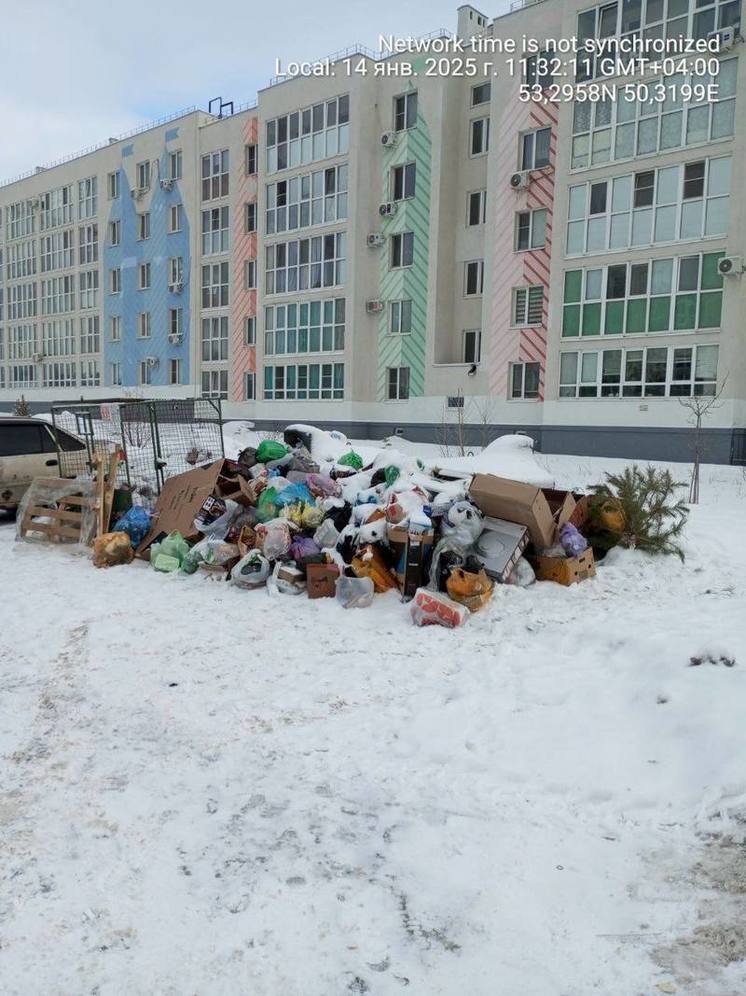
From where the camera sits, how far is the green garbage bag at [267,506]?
741 centimetres

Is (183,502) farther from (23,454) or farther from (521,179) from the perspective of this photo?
(521,179)

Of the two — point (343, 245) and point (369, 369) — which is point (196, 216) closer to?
point (343, 245)

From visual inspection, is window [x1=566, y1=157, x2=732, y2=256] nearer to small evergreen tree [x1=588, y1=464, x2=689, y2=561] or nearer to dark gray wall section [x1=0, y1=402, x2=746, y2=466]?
dark gray wall section [x1=0, y1=402, x2=746, y2=466]

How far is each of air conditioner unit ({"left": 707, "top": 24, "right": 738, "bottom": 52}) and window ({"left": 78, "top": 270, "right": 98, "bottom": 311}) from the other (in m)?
32.3

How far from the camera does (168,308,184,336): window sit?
35.1 metres

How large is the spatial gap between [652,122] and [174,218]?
23011mm

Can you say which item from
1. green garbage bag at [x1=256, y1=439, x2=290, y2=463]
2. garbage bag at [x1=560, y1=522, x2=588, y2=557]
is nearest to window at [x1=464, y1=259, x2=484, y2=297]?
green garbage bag at [x1=256, y1=439, x2=290, y2=463]

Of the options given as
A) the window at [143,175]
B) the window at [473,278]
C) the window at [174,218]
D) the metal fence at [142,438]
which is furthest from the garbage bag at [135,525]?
the window at [143,175]

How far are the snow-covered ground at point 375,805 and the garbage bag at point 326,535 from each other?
1.27 m

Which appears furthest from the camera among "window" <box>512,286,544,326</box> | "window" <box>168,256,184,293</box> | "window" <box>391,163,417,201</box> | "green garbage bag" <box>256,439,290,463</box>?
"window" <box>168,256,184,293</box>

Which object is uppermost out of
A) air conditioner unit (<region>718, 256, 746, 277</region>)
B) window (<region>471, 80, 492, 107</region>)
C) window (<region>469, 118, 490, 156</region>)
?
window (<region>471, 80, 492, 107</region>)

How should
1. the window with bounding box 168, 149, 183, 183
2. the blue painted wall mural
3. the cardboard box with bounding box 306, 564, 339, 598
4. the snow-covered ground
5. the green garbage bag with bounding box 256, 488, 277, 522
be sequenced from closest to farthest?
the snow-covered ground
the cardboard box with bounding box 306, 564, 339, 598
the green garbage bag with bounding box 256, 488, 277, 522
the window with bounding box 168, 149, 183, 183
the blue painted wall mural

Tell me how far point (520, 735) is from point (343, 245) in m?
27.1

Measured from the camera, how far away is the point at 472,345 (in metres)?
27.2
